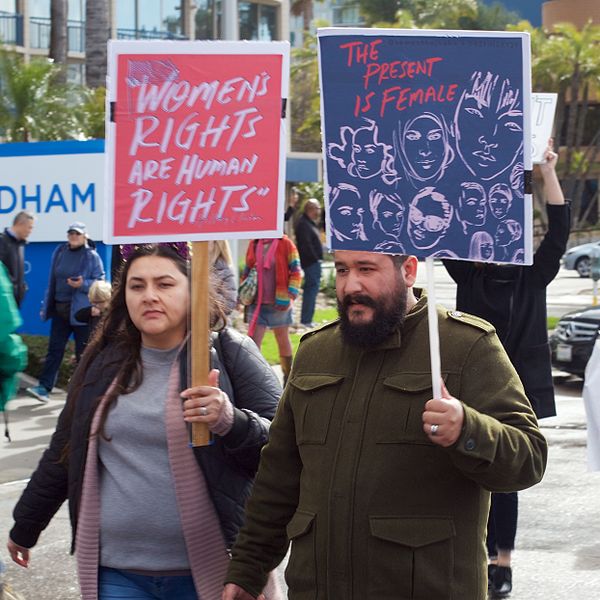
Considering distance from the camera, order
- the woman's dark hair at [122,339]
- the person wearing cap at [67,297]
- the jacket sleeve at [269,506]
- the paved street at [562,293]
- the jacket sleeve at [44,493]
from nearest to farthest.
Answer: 1. the jacket sleeve at [269,506]
2. the woman's dark hair at [122,339]
3. the jacket sleeve at [44,493]
4. the person wearing cap at [67,297]
5. the paved street at [562,293]

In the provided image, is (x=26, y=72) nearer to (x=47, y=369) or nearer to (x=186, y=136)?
(x=47, y=369)

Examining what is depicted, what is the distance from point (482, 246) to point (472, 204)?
0.39 feet

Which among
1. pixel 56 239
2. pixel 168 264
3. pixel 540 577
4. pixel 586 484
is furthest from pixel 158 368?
pixel 56 239

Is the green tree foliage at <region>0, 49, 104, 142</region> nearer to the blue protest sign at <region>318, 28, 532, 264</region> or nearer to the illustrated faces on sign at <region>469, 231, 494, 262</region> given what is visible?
the blue protest sign at <region>318, 28, 532, 264</region>

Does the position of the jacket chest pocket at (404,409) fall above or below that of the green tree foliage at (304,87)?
above

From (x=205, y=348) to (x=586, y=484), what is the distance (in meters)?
5.75

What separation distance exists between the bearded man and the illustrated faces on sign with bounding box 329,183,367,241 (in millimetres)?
64

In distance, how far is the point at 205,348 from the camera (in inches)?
153

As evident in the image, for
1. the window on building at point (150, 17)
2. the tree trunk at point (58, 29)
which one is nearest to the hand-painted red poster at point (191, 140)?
the tree trunk at point (58, 29)

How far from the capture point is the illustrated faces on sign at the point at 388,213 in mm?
3570

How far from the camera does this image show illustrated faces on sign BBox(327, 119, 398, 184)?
11.7 ft

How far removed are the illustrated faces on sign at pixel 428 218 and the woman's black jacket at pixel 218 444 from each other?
817mm

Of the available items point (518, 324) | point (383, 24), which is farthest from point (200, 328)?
point (383, 24)

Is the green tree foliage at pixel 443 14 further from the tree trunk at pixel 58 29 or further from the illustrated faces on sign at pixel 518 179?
the illustrated faces on sign at pixel 518 179
